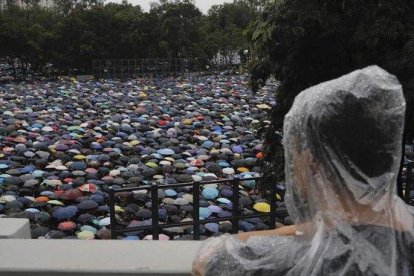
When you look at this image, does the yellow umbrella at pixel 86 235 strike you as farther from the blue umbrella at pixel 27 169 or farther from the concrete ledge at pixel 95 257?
the concrete ledge at pixel 95 257

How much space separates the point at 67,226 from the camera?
7.65 m

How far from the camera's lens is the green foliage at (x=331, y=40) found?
4062 mm

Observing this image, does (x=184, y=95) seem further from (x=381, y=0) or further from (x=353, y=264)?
(x=353, y=264)

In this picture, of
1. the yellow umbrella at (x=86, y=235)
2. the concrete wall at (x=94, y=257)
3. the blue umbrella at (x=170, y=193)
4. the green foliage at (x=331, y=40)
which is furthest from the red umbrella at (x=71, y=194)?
the concrete wall at (x=94, y=257)

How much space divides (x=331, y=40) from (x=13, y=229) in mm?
3160

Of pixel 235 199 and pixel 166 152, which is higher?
pixel 235 199

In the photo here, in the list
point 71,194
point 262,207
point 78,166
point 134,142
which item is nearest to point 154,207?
point 262,207

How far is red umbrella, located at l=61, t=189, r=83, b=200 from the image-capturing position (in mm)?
8711

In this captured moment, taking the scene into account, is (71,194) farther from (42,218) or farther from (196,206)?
(196,206)

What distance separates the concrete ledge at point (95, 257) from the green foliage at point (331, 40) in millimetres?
2411

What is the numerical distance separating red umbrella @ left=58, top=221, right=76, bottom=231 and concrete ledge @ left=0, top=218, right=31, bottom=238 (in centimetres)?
496

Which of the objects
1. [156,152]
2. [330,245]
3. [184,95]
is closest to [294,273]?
[330,245]

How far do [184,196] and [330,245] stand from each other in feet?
25.0

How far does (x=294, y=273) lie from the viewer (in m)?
1.36
